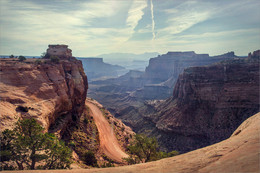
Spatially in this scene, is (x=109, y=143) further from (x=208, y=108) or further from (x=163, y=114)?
(x=208, y=108)

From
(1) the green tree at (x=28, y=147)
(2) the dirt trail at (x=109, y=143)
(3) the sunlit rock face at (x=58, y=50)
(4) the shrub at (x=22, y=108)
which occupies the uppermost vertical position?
→ (3) the sunlit rock face at (x=58, y=50)

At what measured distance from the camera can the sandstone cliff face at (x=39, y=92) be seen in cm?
2702

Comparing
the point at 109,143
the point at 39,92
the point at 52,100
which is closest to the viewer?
the point at 39,92

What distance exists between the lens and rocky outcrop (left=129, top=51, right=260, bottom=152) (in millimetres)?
66562

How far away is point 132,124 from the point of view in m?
98.5

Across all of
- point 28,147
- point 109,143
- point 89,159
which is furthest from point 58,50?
point 28,147

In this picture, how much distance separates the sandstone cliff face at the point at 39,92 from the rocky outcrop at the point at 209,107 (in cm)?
4713

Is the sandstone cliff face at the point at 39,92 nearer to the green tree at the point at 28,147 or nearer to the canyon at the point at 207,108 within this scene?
the green tree at the point at 28,147

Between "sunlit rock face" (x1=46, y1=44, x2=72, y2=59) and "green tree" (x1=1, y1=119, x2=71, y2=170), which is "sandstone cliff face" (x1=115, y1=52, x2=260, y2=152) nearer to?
"sunlit rock face" (x1=46, y1=44, x2=72, y2=59)

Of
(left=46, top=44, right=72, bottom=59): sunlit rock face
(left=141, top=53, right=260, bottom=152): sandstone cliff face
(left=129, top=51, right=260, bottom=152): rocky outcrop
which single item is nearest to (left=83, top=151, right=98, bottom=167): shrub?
(left=46, top=44, right=72, bottom=59): sunlit rock face

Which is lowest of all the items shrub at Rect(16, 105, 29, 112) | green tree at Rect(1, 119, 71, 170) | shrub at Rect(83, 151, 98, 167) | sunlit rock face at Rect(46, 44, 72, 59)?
shrub at Rect(83, 151, 98, 167)

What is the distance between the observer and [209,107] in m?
75.9

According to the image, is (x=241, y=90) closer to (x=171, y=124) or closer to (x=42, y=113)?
(x=171, y=124)

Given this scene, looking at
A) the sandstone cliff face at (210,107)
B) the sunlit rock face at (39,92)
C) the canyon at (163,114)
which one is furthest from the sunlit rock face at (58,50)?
the sandstone cliff face at (210,107)
